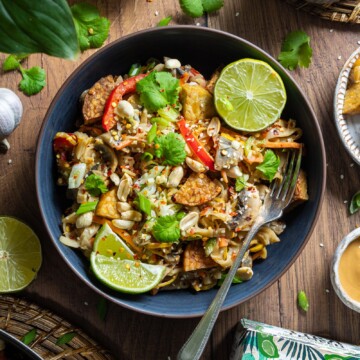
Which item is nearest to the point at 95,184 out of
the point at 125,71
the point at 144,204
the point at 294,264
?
the point at 144,204

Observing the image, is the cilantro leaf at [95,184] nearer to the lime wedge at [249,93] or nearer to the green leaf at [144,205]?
the green leaf at [144,205]

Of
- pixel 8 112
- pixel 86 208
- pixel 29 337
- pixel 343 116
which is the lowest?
pixel 29 337

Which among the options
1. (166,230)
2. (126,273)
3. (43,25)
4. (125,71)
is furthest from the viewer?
(125,71)

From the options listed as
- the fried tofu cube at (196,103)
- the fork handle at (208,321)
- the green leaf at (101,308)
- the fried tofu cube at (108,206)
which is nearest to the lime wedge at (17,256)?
the green leaf at (101,308)

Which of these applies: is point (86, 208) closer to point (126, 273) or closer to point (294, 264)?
point (126, 273)

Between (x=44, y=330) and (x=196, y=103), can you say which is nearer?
(x=196, y=103)

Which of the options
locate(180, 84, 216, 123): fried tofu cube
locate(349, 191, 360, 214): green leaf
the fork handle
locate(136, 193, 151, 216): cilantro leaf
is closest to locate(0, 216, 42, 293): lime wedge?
locate(136, 193, 151, 216): cilantro leaf

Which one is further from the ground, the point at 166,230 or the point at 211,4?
the point at 211,4

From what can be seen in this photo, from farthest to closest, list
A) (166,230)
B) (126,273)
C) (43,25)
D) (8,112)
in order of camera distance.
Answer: (8,112), (126,273), (166,230), (43,25)
